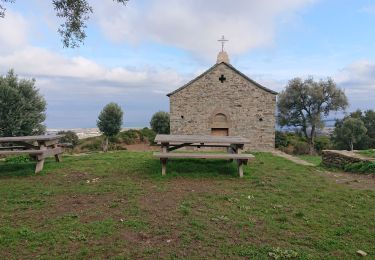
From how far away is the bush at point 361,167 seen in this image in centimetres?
1005

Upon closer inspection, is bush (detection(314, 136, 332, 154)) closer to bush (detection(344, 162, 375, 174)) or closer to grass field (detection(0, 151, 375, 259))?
bush (detection(344, 162, 375, 174))

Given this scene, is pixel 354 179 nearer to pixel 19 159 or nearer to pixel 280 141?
pixel 19 159

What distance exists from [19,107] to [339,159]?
62.7 ft

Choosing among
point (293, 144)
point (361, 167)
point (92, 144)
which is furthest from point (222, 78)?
point (293, 144)

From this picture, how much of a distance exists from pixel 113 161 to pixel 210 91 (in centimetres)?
997

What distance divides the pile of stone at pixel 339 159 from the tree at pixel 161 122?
24.1 meters

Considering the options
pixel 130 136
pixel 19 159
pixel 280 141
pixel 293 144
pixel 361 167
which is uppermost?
pixel 130 136

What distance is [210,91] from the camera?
1958 cm

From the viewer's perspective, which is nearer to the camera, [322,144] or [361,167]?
[361,167]

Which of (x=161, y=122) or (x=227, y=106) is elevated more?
(x=227, y=106)

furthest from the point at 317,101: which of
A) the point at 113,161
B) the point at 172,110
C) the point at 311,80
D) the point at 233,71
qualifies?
the point at 113,161

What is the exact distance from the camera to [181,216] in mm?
5305

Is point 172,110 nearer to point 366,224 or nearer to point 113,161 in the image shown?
point 113,161

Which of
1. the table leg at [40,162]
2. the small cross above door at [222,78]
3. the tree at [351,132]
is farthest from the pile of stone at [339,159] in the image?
the tree at [351,132]
